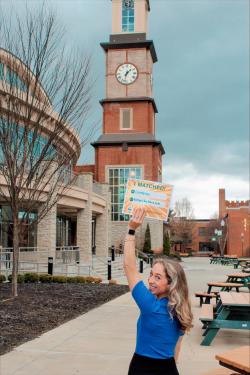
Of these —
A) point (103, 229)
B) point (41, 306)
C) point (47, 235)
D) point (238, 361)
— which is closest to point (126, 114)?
point (103, 229)

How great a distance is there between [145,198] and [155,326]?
1.15m

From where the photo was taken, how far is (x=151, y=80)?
55031mm

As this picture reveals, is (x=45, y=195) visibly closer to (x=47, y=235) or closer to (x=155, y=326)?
(x=47, y=235)

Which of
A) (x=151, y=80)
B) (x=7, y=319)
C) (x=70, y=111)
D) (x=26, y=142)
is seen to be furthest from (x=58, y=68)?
(x=151, y=80)

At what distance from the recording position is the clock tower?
2030 inches

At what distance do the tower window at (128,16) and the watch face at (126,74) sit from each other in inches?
163

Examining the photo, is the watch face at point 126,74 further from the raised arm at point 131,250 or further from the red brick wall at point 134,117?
the raised arm at point 131,250

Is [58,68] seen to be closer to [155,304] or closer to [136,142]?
[155,304]

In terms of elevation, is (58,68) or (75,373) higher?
(58,68)

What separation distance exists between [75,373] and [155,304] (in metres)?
3.69

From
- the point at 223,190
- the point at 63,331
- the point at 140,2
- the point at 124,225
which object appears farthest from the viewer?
the point at 223,190

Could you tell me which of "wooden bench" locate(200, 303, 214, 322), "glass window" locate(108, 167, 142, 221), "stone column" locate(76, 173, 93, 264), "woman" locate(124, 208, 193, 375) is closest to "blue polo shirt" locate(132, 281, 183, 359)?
"woman" locate(124, 208, 193, 375)

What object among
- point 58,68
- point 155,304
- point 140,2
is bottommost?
point 155,304

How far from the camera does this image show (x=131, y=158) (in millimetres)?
51656
